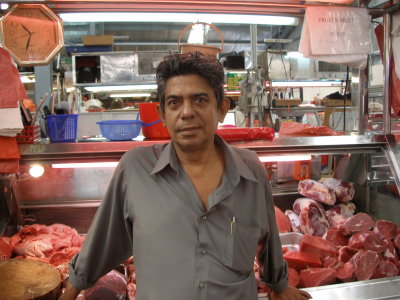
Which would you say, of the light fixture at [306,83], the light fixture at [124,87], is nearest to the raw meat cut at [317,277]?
the light fixture at [306,83]

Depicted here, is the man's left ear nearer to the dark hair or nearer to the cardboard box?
the dark hair

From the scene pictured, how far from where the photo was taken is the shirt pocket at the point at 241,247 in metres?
1.54

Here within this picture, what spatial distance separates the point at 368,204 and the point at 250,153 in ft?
6.13

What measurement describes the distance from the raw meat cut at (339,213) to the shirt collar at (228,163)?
1.71m

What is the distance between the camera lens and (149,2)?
2.63 m

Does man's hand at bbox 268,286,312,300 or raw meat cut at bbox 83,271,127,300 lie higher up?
man's hand at bbox 268,286,312,300

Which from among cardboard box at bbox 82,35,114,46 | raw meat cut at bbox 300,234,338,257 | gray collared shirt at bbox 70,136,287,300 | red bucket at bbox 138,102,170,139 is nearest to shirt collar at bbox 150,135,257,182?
gray collared shirt at bbox 70,136,287,300

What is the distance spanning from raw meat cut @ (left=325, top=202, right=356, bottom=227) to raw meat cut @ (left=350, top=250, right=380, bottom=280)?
530 mm

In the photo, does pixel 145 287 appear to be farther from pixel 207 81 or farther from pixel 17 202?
pixel 17 202

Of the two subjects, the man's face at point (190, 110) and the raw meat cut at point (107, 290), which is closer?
the man's face at point (190, 110)

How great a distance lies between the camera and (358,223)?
2852 millimetres

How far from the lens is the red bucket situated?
97.2 inches

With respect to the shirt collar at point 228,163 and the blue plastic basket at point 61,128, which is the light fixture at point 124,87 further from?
the shirt collar at point 228,163

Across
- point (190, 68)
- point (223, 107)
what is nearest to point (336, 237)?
point (223, 107)
